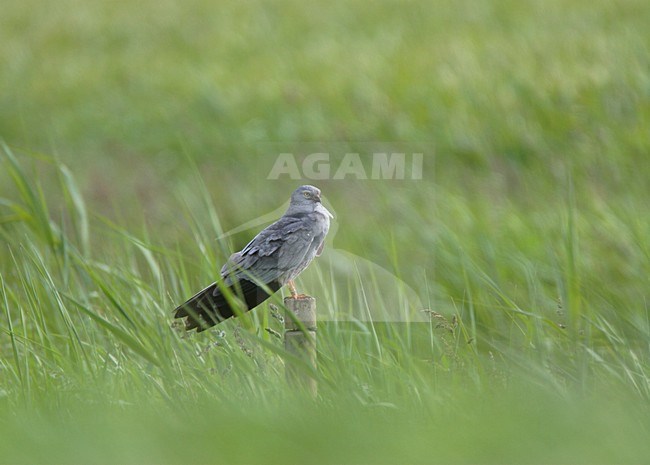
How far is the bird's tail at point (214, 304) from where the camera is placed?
2621 millimetres

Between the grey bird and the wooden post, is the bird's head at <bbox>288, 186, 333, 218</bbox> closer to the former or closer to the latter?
the grey bird

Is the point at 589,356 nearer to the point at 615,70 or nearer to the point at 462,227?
the point at 462,227

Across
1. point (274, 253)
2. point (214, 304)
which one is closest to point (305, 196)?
point (274, 253)

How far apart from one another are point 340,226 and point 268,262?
2876 millimetres

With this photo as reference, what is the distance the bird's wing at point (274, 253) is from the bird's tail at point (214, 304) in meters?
0.03

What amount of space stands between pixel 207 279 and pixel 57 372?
2.07 feet

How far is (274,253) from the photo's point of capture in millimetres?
2746

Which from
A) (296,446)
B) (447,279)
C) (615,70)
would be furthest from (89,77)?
(296,446)

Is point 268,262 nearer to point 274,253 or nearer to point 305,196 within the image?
point 274,253

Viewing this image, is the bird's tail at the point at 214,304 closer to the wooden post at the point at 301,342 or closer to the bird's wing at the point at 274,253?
the bird's wing at the point at 274,253

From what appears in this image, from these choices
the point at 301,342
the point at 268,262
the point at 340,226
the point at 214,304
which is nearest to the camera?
the point at 214,304

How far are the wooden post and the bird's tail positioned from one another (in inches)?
6.0

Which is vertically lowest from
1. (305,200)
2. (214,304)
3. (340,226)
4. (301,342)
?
(340,226)

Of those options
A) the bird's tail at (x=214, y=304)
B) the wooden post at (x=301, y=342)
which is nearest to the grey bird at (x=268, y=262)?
the bird's tail at (x=214, y=304)
